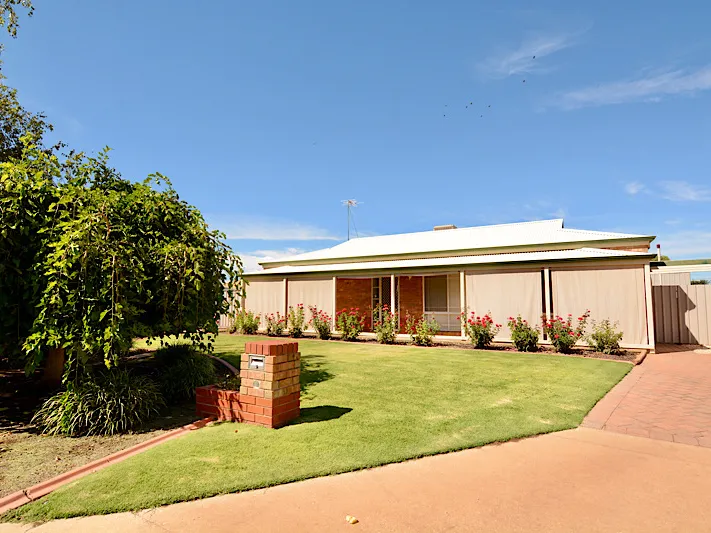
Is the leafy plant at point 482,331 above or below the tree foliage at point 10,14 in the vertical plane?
below

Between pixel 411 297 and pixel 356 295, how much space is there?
2.68m

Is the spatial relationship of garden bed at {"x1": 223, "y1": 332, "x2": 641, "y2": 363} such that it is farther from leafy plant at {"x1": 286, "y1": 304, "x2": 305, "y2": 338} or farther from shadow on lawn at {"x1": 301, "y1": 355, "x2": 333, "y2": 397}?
shadow on lawn at {"x1": 301, "y1": 355, "x2": 333, "y2": 397}

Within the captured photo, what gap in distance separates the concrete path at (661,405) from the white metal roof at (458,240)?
26.5 ft

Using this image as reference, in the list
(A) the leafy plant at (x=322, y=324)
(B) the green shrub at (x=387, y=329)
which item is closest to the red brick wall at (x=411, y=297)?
(B) the green shrub at (x=387, y=329)

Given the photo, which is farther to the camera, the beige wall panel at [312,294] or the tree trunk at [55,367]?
the beige wall panel at [312,294]

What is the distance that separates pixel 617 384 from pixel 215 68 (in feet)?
43.9

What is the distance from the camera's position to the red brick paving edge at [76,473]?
121 inches

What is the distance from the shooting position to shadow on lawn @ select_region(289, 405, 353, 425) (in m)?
4.95

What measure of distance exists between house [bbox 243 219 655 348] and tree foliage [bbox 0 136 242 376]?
32.1 feet

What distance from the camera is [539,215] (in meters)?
20.4

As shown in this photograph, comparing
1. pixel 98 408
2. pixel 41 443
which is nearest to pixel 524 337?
pixel 98 408

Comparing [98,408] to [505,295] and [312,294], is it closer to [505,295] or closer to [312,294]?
[505,295]

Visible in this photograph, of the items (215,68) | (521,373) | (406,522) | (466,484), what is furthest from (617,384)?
(215,68)

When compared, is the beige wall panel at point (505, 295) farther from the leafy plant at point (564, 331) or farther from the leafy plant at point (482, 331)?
the leafy plant at point (564, 331)
